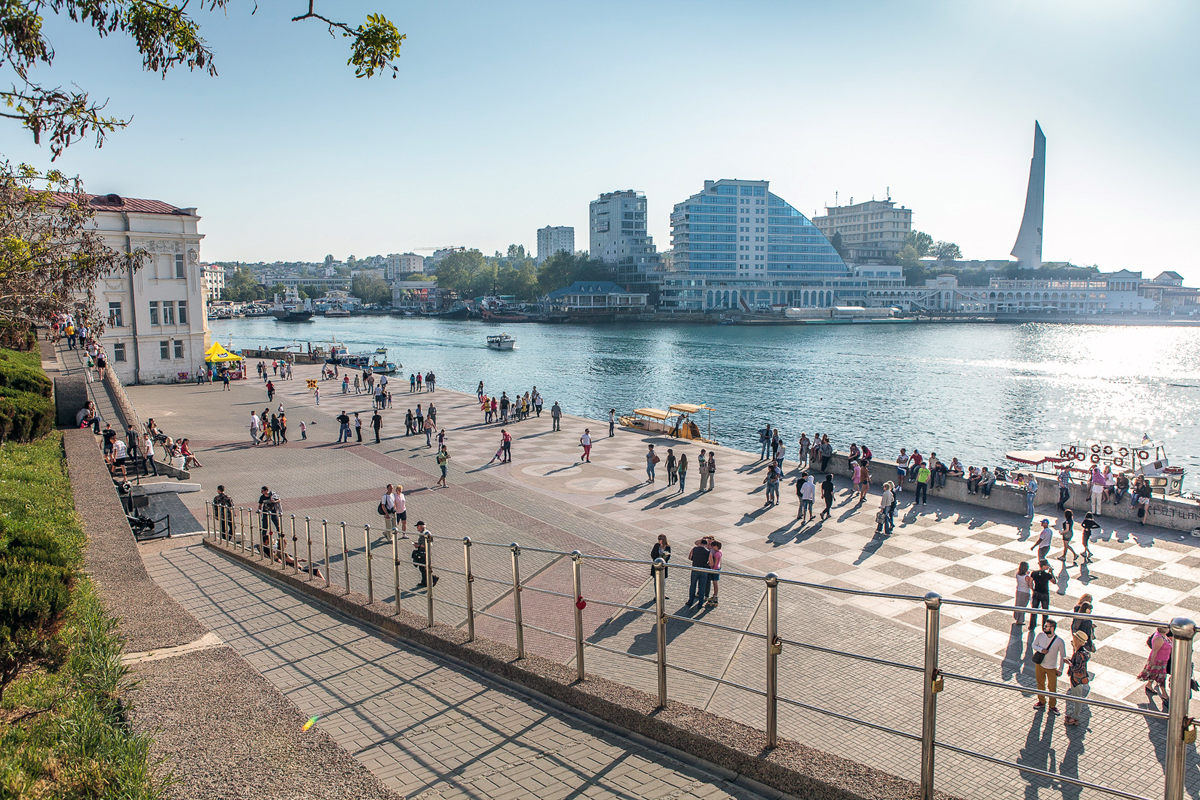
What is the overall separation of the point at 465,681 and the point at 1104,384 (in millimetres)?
82814

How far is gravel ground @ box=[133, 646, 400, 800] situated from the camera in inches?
177

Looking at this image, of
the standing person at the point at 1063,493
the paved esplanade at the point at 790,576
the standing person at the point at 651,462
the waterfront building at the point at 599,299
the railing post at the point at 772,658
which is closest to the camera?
the railing post at the point at 772,658

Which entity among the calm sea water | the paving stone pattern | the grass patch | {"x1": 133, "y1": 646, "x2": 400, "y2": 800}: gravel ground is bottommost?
the calm sea water

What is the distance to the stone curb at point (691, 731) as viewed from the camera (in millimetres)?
4398

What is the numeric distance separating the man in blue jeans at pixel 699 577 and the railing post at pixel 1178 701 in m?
8.76

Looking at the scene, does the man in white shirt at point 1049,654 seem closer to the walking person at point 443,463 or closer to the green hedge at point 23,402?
the walking person at point 443,463

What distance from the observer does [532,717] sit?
19.4 ft

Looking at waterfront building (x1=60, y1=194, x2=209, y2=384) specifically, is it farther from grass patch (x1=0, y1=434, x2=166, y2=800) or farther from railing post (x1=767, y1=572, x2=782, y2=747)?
railing post (x1=767, y1=572, x2=782, y2=747)

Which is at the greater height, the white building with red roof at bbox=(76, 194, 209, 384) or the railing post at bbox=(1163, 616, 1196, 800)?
the white building with red roof at bbox=(76, 194, 209, 384)

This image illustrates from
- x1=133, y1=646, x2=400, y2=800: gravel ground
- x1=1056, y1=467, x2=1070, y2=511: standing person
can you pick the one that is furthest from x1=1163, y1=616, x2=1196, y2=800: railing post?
x1=1056, y1=467, x2=1070, y2=511: standing person

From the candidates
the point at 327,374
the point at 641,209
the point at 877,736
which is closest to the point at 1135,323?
the point at 641,209

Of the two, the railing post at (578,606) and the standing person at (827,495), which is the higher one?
the railing post at (578,606)

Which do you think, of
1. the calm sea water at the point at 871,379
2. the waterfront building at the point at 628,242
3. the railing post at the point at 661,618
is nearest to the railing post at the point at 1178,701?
the railing post at the point at 661,618

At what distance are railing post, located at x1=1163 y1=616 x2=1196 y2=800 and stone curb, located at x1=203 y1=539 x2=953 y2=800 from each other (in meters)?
1.30
